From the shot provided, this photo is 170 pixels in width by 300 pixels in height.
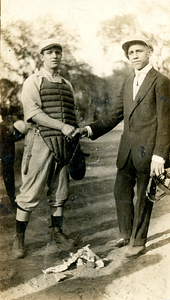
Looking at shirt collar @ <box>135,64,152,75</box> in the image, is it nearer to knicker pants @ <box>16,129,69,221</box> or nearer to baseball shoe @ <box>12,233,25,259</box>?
knicker pants @ <box>16,129,69,221</box>

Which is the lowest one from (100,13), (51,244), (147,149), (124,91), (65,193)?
(51,244)

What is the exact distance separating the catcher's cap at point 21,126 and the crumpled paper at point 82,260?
130 centimetres

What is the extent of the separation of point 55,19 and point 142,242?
241 centimetres

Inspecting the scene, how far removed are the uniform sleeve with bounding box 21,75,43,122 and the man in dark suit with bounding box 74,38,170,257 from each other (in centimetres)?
51

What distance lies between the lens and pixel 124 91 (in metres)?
3.23

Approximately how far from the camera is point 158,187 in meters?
3.26

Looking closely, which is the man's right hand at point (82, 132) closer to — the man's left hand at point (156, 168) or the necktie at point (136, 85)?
the necktie at point (136, 85)

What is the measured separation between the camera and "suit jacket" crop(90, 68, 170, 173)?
3131 mm

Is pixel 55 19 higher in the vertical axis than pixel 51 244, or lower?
higher

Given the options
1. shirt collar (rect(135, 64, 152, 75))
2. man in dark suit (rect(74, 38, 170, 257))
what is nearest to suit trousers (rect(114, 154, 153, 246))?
man in dark suit (rect(74, 38, 170, 257))

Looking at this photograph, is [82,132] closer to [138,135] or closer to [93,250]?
[138,135]

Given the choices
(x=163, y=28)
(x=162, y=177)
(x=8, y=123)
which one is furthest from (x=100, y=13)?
(x=162, y=177)

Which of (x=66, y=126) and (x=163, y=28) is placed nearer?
(x=66, y=126)

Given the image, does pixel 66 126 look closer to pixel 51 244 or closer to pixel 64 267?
pixel 51 244
